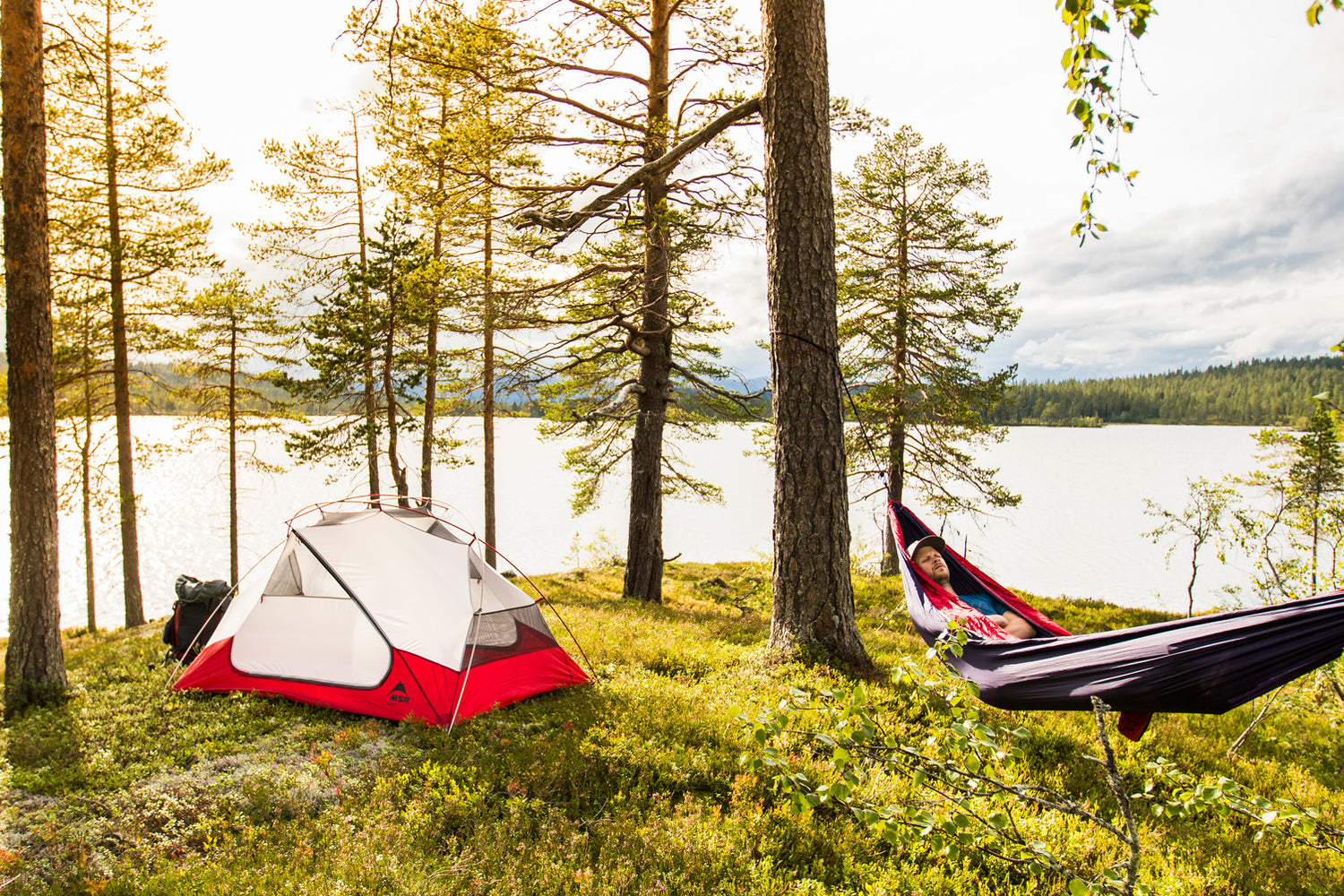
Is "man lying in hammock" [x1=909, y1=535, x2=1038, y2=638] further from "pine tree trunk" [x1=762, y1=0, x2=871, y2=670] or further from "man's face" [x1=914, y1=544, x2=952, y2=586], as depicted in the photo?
"pine tree trunk" [x1=762, y1=0, x2=871, y2=670]

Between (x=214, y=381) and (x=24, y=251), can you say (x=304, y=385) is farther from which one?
(x=24, y=251)

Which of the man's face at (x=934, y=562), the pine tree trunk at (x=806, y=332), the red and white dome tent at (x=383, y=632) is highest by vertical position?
the pine tree trunk at (x=806, y=332)

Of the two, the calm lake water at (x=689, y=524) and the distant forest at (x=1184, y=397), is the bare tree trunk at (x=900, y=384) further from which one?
the distant forest at (x=1184, y=397)

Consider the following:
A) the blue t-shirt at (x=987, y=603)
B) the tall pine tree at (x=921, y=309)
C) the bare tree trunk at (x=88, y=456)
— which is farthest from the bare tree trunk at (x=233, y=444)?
A: the blue t-shirt at (x=987, y=603)

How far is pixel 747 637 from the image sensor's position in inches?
283

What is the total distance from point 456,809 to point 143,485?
62139mm

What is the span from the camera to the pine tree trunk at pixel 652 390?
1003 centimetres

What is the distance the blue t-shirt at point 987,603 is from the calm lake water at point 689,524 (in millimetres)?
5425

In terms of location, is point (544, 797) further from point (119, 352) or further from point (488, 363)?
point (119, 352)

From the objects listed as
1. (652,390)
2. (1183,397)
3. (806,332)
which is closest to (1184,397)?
(1183,397)

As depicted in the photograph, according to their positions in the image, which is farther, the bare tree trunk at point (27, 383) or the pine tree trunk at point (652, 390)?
the pine tree trunk at point (652, 390)

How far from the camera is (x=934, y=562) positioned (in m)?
5.96

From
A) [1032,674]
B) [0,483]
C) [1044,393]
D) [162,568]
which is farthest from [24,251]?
[1044,393]

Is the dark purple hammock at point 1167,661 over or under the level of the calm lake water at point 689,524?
over
